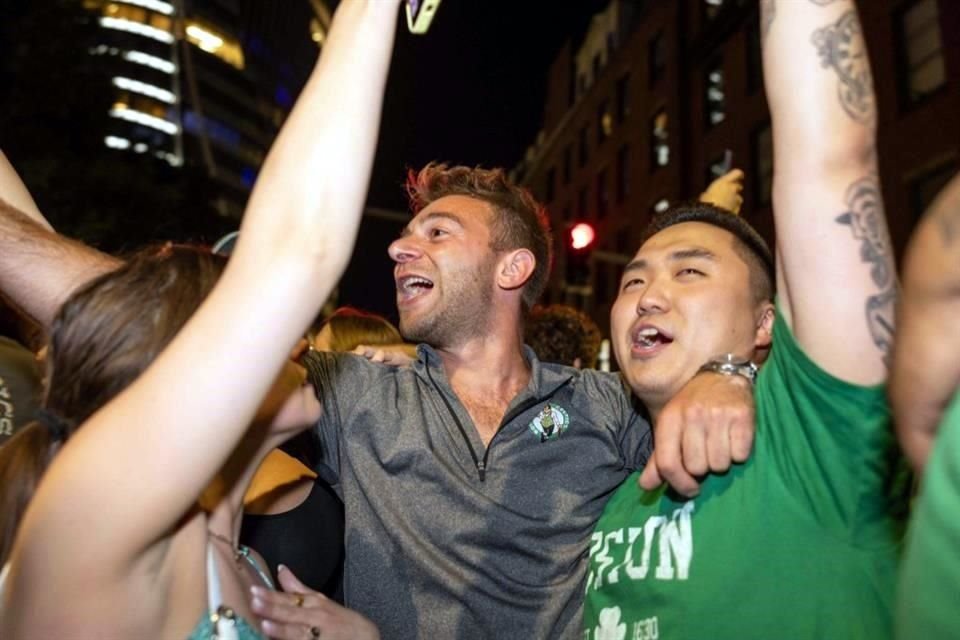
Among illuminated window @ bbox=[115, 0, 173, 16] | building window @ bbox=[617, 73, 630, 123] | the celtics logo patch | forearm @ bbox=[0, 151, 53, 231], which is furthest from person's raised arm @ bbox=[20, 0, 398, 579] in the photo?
illuminated window @ bbox=[115, 0, 173, 16]

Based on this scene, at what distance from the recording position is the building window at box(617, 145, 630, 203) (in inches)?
1128

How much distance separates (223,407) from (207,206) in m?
19.7

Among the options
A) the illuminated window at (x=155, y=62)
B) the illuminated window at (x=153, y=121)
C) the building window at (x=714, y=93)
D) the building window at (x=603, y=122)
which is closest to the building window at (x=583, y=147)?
the building window at (x=603, y=122)

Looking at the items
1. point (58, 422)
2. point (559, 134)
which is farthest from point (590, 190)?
point (58, 422)

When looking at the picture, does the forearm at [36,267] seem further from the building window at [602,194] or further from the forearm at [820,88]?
the building window at [602,194]

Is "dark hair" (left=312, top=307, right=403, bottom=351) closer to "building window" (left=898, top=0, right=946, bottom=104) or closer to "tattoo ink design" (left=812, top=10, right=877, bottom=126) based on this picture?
"tattoo ink design" (left=812, top=10, right=877, bottom=126)

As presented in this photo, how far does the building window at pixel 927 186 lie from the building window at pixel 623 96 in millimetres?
15880

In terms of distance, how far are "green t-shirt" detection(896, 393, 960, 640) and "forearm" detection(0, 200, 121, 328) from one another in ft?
7.06

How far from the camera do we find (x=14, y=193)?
→ 234 cm

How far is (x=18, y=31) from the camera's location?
13859 mm

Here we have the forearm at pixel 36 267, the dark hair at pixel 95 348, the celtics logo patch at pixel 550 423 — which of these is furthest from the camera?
the celtics logo patch at pixel 550 423

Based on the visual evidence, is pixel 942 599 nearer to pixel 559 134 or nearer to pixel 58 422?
pixel 58 422

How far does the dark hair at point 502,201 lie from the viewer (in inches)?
157

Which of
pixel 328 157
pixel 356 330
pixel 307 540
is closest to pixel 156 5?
pixel 356 330
